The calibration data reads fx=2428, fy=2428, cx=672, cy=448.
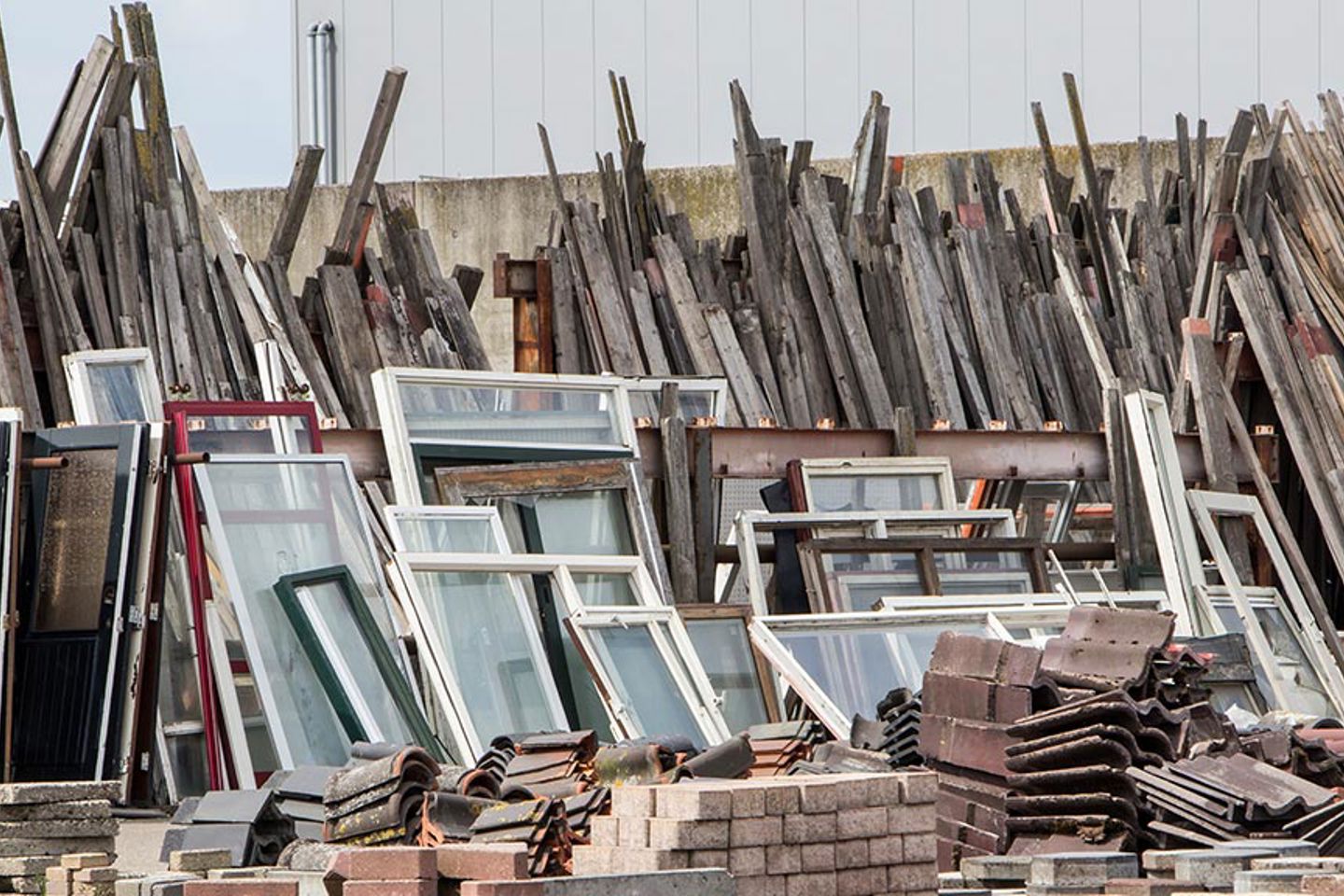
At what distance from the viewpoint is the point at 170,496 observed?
12.9m

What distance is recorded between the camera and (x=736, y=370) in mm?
17094

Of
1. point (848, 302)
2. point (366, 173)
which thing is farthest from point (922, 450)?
point (366, 173)

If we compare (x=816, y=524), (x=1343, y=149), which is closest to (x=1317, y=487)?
(x=1343, y=149)

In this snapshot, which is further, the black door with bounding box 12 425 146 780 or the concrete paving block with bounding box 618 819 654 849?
the black door with bounding box 12 425 146 780

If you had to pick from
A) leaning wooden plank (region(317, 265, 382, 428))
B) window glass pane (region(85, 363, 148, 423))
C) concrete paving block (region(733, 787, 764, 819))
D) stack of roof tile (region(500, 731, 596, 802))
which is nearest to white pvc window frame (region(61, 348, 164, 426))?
window glass pane (region(85, 363, 148, 423))

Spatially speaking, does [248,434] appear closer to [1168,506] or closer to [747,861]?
[747,861]

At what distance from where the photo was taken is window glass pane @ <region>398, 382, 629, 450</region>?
14094 millimetres

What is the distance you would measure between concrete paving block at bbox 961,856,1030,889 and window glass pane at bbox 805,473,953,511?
4.97 metres

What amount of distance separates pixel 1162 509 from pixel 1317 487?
197cm

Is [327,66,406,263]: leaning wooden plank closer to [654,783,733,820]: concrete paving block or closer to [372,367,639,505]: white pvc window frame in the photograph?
[372,367,639,505]: white pvc window frame

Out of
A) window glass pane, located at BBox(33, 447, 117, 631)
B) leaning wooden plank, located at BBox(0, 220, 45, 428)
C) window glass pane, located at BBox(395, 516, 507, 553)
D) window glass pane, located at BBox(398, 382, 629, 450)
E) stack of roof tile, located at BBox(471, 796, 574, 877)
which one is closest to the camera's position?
stack of roof tile, located at BBox(471, 796, 574, 877)

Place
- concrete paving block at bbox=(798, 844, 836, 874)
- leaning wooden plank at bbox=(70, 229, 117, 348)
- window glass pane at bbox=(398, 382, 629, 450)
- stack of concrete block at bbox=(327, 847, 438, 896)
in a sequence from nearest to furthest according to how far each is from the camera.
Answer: stack of concrete block at bbox=(327, 847, 438, 896), concrete paving block at bbox=(798, 844, 836, 874), window glass pane at bbox=(398, 382, 629, 450), leaning wooden plank at bbox=(70, 229, 117, 348)

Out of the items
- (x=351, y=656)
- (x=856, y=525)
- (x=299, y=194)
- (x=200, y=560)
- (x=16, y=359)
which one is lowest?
(x=351, y=656)

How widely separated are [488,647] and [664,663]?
98 centimetres
